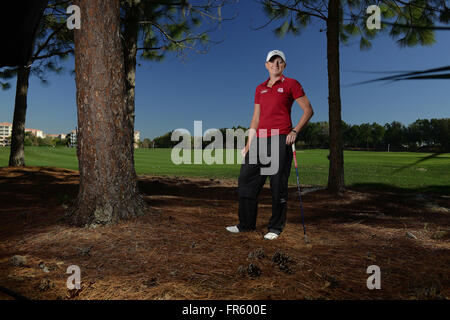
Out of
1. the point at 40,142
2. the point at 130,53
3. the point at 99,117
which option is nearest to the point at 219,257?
the point at 99,117

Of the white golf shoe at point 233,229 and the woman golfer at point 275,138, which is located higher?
the woman golfer at point 275,138

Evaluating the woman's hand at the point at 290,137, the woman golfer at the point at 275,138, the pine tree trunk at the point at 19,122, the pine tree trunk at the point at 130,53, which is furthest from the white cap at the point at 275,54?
the pine tree trunk at the point at 19,122

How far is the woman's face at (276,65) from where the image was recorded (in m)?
3.12

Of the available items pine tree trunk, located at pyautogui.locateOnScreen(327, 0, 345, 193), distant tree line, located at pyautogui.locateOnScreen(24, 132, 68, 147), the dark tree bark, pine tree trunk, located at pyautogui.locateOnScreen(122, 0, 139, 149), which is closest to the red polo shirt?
the dark tree bark

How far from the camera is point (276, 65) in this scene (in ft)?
10.2

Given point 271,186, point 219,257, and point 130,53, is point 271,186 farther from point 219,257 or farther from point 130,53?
point 130,53

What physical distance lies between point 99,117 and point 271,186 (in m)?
2.12

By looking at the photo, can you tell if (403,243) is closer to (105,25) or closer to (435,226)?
(435,226)

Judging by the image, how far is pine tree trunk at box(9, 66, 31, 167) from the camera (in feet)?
33.2

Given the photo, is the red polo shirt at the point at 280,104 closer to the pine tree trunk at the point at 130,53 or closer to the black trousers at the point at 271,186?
the black trousers at the point at 271,186

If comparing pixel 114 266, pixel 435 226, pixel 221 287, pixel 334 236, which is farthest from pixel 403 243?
pixel 114 266

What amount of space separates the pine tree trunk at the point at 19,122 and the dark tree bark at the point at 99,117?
8.91 metres

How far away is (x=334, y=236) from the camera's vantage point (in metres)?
3.33
